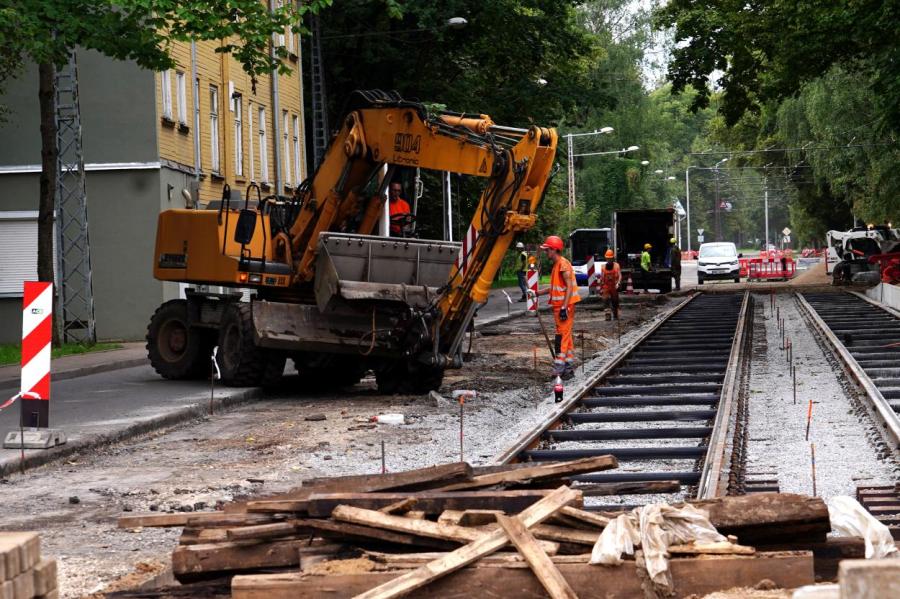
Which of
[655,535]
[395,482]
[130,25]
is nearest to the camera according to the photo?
[655,535]

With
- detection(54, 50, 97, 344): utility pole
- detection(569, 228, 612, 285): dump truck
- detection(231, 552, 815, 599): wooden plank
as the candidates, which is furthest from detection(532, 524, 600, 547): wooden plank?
detection(569, 228, 612, 285): dump truck

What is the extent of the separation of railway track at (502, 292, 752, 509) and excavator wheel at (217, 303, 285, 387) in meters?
3.99

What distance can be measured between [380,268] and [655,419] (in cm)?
497

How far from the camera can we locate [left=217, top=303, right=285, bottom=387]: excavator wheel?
19.4 metres

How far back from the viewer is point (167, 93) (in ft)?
113

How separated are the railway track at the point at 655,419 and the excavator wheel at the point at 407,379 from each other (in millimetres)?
1938

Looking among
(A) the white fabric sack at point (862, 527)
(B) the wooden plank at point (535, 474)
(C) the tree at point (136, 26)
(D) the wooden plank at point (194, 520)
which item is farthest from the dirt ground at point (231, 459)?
(C) the tree at point (136, 26)

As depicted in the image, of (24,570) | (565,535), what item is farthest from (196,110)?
(24,570)

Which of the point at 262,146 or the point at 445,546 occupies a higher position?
the point at 262,146

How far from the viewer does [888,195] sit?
185 ft

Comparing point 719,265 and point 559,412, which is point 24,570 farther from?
point 719,265

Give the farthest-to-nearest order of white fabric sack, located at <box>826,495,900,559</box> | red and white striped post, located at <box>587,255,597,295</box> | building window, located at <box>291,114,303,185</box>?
red and white striped post, located at <box>587,255,597,295</box>, building window, located at <box>291,114,303,185</box>, white fabric sack, located at <box>826,495,900,559</box>

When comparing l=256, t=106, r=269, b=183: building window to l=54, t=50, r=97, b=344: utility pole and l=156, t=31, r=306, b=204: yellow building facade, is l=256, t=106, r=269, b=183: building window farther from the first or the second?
l=54, t=50, r=97, b=344: utility pole

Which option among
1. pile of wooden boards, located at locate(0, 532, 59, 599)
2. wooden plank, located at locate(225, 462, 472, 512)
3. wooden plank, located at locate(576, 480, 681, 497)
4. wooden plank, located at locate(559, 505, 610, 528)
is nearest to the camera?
pile of wooden boards, located at locate(0, 532, 59, 599)
